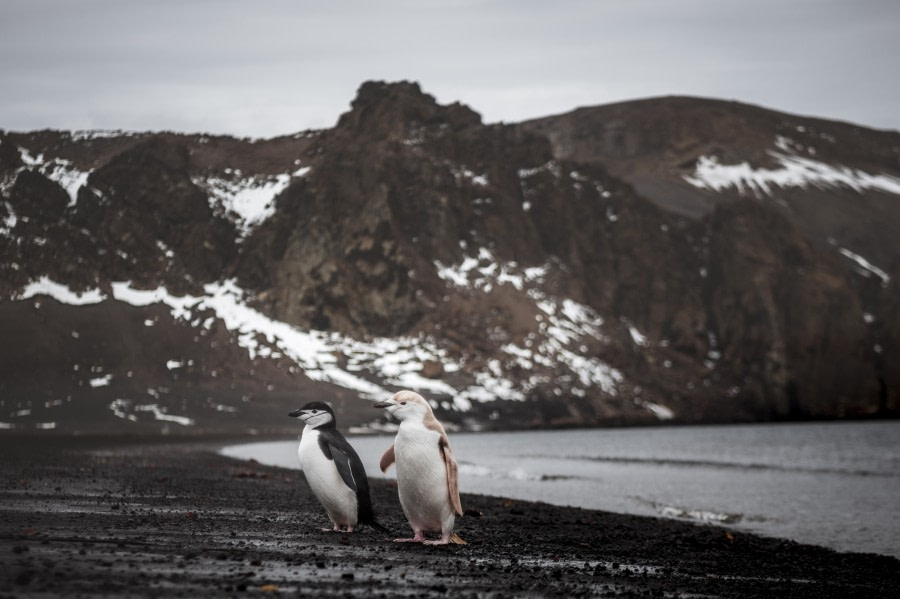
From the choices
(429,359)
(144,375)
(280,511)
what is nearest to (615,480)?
(280,511)

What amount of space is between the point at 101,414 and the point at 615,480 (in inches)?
3933

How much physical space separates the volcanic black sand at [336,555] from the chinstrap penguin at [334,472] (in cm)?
43

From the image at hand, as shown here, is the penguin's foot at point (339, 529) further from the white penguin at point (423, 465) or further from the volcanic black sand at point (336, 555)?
the white penguin at point (423, 465)

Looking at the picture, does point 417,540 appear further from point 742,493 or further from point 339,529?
point 742,493

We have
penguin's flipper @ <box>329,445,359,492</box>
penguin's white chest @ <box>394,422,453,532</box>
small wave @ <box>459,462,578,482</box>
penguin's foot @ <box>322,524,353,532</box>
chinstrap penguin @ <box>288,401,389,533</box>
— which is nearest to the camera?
penguin's white chest @ <box>394,422,453,532</box>

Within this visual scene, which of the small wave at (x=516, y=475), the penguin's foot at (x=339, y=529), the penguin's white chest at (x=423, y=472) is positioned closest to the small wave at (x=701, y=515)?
the penguin's foot at (x=339, y=529)

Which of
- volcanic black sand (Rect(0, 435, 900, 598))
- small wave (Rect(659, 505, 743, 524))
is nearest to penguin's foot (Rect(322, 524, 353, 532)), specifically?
volcanic black sand (Rect(0, 435, 900, 598))

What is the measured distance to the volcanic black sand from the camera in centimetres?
978

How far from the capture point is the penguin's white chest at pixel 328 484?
15695 mm

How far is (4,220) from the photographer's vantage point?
19750 centimetres

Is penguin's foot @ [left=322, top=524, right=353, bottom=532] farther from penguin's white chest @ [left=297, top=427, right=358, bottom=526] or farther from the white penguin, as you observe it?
the white penguin

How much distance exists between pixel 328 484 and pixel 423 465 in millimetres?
1643

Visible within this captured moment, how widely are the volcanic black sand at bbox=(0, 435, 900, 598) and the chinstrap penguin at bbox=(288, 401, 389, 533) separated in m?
0.43

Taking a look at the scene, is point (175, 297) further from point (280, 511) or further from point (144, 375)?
point (280, 511)
